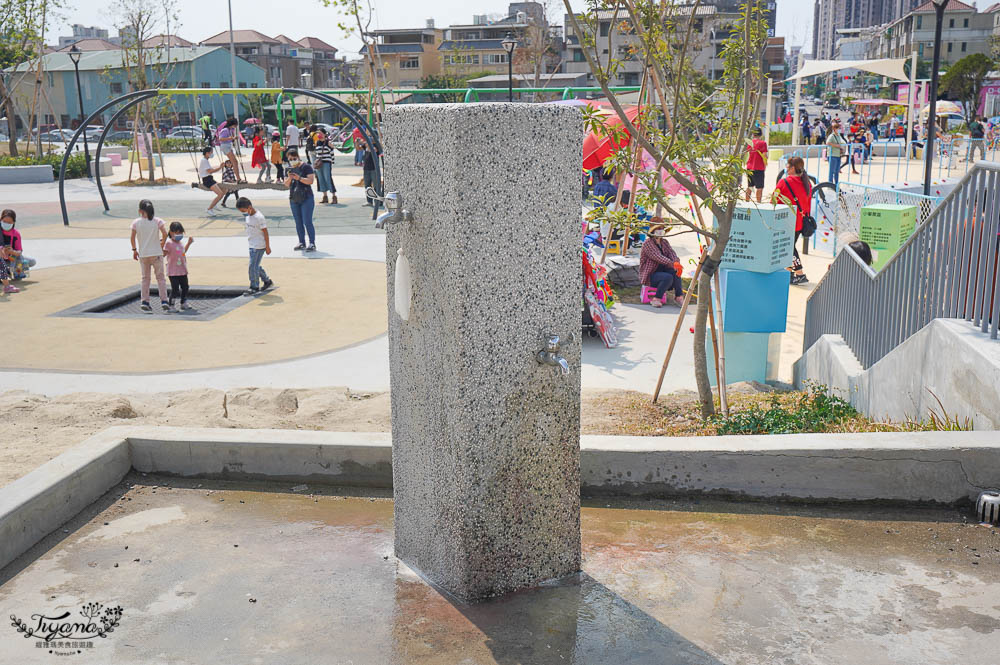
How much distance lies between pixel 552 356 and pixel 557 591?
3.26 feet

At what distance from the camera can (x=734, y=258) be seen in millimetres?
8430

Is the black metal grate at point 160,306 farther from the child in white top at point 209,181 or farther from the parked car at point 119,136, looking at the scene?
the parked car at point 119,136

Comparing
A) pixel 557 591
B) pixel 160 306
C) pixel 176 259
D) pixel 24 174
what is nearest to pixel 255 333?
pixel 176 259

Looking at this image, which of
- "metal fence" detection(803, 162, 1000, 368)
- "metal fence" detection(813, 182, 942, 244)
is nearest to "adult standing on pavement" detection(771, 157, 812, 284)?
"metal fence" detection(813, 182, 942, 244)

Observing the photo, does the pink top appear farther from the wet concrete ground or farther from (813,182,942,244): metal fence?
(813,182,942,244): metal fence

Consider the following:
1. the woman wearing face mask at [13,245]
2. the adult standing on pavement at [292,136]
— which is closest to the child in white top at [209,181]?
the adult standing on pavement at [292,136]

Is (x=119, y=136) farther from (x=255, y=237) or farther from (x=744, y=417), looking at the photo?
(x=744, y=417)

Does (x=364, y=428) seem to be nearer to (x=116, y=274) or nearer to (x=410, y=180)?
(x=410, y=180)

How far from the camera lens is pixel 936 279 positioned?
5.73m

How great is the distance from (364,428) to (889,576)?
12.3 feet

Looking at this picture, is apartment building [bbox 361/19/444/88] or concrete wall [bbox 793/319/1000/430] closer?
concrete wall [bbox 793/319/1000/430]

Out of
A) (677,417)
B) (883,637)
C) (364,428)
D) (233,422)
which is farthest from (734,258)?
(883,637)

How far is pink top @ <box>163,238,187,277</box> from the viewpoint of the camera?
1102 centimetres

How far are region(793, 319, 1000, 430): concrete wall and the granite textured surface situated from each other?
7.77ft
